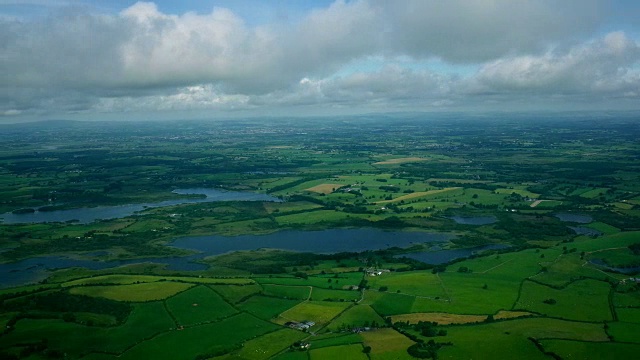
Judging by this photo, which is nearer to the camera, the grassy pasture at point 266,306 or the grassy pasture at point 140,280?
the grassy pasture at point 266,306

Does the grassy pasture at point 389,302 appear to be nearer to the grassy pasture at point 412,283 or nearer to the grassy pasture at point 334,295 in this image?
the grassy pasture at point 334,295

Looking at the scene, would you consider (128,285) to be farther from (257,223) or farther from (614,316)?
(614,316)

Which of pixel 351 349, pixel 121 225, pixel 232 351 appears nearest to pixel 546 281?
pixel 351 349

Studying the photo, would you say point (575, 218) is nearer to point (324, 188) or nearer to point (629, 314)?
point (629, 314)

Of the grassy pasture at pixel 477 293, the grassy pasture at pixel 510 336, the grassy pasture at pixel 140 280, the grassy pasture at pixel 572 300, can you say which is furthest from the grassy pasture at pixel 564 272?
the grassy pasture at pixel 140 280

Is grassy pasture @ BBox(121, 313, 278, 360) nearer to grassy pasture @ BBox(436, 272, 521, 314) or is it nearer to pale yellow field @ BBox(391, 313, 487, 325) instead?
pale yellow field @ BBox(391, 313, 487, 325)

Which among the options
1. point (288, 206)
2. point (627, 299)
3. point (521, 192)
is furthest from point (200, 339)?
point (521, 192)

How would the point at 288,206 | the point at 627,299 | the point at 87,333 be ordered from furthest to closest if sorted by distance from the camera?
the point at 288,206, the point at 627,299, the point at 87,333
